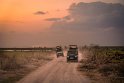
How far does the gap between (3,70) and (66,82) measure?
36.6 feet

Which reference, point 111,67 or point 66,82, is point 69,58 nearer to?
point 111,67

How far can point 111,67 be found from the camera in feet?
112

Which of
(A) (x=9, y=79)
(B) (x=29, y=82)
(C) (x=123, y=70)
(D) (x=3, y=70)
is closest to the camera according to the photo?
(B) (x=29, y=82)

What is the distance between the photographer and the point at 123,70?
104ft

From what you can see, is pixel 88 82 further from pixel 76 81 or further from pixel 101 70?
pixel 101 70

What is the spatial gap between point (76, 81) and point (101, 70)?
913cm

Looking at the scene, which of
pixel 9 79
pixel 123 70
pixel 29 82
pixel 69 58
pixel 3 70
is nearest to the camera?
pixel 29 82

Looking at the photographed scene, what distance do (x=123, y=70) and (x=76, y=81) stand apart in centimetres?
796

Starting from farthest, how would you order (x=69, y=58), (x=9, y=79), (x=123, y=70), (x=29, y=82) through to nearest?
(x=69, y=58) → (x=123, y=70) → (x=9, y=79) → (x=29, y=82)

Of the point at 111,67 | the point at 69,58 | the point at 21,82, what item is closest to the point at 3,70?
the point at 21,82

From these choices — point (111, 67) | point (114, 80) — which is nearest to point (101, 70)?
point (111, 67)

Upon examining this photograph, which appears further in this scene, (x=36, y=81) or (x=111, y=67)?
(x=111, y=67)

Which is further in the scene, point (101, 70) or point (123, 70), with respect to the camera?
point (101, 70)

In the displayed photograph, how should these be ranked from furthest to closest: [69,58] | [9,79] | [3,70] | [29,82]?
[69,58], [3,70], [9,79], [29,82]
